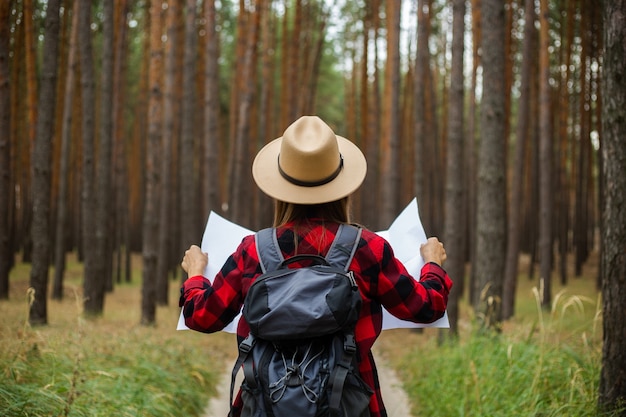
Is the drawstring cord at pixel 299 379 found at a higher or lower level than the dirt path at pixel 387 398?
higher

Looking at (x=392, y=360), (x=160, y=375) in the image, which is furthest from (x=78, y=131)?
(x=160, y=375)

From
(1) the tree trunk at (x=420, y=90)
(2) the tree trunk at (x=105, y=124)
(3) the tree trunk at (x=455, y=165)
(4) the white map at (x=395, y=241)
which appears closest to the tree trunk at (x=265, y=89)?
(1) the tree trunk at (x=420, y=90)

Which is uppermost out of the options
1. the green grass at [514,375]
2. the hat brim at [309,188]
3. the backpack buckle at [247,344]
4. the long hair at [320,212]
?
the hat brim at [309,188]

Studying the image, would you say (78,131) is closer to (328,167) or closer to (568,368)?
(568,368)

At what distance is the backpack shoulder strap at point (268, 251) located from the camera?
8.09 ft

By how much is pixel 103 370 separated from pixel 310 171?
377cm

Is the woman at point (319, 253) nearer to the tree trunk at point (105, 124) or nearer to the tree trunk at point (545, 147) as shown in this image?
the tree trunk at point (105, 124)

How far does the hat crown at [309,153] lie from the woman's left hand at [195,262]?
0.53 metres

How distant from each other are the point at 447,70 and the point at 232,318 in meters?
23.3

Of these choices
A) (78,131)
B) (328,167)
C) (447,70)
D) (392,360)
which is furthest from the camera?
(447,70)

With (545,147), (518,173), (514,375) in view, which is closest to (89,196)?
(518,173)

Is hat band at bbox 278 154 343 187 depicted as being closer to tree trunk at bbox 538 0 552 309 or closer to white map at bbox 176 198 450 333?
white map at bbox 176 198 450 333

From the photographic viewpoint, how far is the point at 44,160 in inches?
338

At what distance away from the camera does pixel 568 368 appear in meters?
5.13
